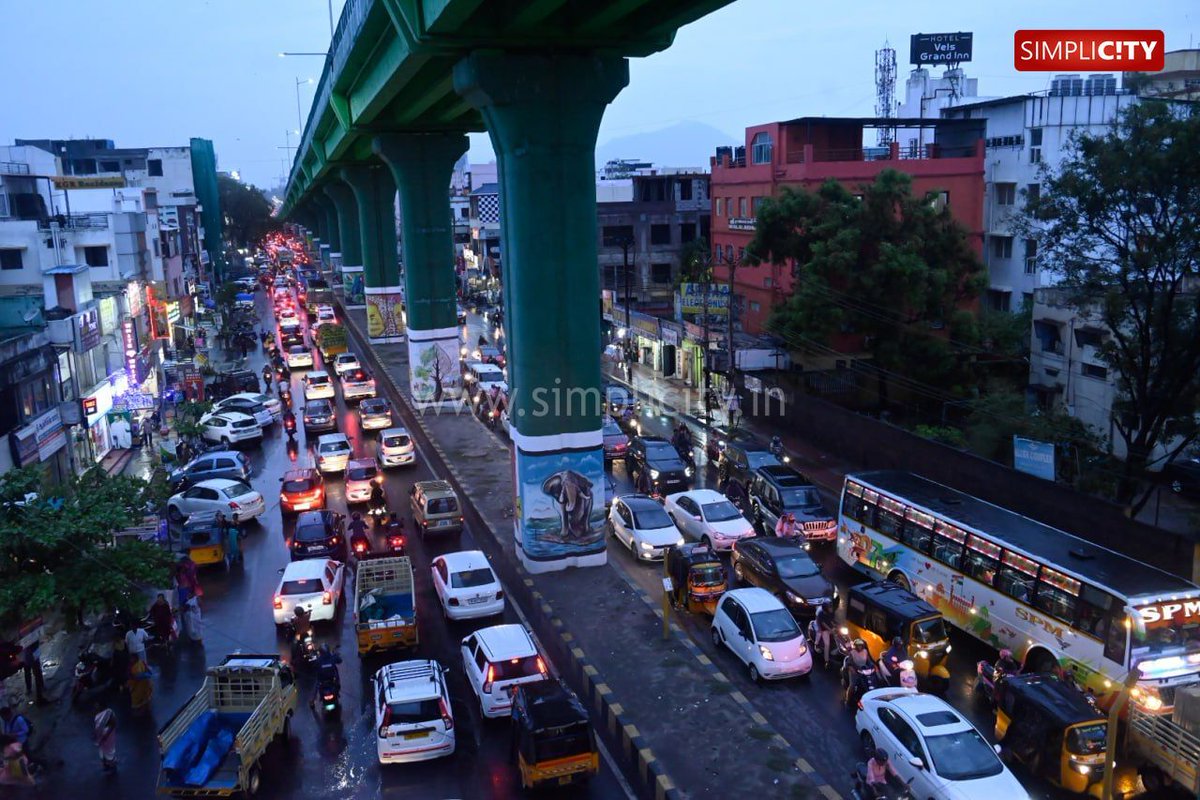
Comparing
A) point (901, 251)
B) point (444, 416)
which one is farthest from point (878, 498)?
point (444, 416)

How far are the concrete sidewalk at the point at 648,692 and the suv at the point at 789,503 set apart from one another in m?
4.96

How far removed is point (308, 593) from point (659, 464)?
40.5 feet

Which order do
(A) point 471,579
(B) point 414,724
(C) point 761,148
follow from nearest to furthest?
(B) point 414,724
(A) point 471,579
(C) point 761,148

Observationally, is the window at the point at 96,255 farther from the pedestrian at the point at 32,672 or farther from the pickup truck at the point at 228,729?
the pickup truck at the point at 228,729

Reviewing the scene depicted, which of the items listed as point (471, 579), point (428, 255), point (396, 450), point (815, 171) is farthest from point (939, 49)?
point (471, 579)

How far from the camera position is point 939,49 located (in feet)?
243

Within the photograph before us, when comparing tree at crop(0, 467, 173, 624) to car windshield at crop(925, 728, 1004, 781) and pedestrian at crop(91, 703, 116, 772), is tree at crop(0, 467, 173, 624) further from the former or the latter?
car windshield at crop(925, 728, 1004, 781)

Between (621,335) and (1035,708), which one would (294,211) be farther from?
(1035,708)

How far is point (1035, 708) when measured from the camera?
44.0ft

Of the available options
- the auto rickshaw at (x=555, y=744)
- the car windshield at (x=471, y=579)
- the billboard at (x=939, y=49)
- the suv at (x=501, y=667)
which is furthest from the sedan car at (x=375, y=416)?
the billboard at (x=939, y=49)

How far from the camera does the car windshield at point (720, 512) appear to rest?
2323 centimetres


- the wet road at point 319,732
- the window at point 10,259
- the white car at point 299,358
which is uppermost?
the window at point 10,259

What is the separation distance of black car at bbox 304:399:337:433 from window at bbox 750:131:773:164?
23.2m

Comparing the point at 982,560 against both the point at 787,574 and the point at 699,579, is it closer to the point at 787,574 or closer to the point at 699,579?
the point at 787,574
